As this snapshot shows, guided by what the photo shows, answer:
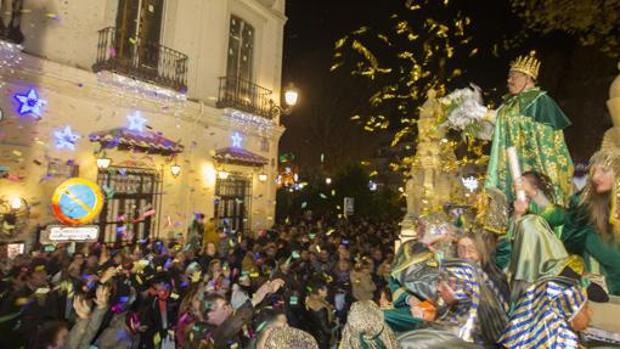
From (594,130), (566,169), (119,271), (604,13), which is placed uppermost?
(604,13)

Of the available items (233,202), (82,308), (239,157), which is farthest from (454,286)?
(233,202)

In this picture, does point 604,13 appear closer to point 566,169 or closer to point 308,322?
point 566,169

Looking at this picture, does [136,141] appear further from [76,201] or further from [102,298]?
[102,298]

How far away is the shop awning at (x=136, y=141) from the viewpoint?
10.6 meters

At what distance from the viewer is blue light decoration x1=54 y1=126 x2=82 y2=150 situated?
1005cm

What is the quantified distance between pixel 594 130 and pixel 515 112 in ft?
47.4

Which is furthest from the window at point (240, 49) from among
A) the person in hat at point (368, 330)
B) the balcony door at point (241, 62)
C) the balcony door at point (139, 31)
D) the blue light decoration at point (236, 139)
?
the person in hat at point (368, 330)

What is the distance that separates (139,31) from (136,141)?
3603 millimetres

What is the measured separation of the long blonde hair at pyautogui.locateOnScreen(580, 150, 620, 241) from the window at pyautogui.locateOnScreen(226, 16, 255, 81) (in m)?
13.8

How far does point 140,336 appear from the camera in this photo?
5762 mm

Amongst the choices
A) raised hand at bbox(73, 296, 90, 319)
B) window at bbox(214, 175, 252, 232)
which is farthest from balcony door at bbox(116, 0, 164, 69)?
raised hand at bbox(73, 296, 90, 319)

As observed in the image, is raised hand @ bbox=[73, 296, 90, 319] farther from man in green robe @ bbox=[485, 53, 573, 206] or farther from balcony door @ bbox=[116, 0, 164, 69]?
balcony door @ bbox=[116, 0, 164, 69]

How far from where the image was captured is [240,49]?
52.9 feet

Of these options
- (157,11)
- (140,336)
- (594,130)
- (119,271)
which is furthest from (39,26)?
(594,130)
